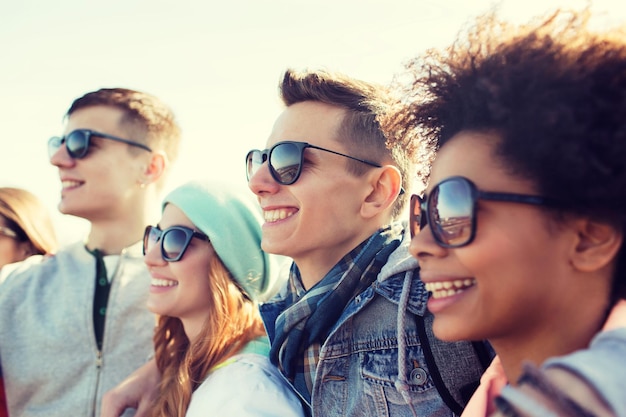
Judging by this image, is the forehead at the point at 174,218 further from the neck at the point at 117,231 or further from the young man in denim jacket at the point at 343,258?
the neck at the point at 117,231

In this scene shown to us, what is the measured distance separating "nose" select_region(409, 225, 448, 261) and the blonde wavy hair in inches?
58.9

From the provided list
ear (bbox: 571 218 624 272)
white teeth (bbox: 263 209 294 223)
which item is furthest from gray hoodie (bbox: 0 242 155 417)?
ear (bbox: 571 218 624 272)

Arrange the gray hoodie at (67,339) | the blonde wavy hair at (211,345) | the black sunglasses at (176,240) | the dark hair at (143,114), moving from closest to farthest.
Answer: the blonde wavy hair at (211,345) < the black sunglasses at (176,240) < the gray hoodie at (67,339) < the dark hair at (143,114)

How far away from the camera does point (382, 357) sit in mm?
2326

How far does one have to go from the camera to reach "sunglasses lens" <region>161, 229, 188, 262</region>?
3246 mm

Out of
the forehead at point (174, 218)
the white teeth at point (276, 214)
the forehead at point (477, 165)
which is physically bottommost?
the forehead at point (174, 218)

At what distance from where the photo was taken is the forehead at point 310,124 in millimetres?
2930

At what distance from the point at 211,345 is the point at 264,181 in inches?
Answer: 34.9

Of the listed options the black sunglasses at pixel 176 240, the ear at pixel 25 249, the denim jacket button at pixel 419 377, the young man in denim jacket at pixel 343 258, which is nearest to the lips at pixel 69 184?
the ear at pixel 25 249

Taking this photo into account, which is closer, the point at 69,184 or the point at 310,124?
the point at 310,124

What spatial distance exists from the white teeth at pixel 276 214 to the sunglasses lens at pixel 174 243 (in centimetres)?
60

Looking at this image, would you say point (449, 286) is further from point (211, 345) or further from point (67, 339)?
point (67, 339)

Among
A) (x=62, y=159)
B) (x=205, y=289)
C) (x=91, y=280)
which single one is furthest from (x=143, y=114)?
(x=205, y=289)

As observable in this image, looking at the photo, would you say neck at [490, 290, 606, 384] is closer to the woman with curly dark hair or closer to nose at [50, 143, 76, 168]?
the woman with curly dark hair
